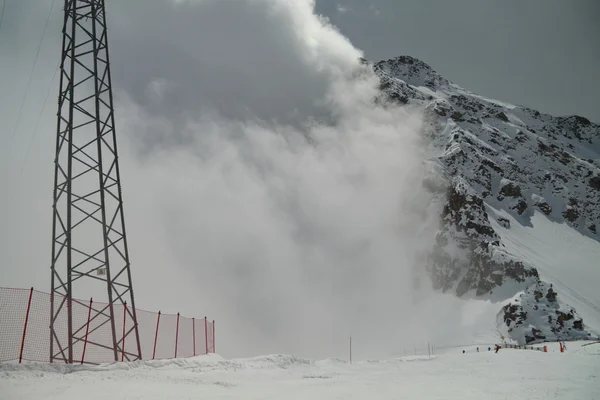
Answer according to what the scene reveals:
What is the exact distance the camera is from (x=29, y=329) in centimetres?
1742

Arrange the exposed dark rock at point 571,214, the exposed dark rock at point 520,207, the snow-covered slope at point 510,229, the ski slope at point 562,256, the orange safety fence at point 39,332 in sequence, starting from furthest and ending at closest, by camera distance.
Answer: the exposed dark rock at point 571,214
the exposed dark rock at point 520,207
the ski slope at point 562,256
the snow-covered slope at point 510,229
the orange safety fence at point 39,332

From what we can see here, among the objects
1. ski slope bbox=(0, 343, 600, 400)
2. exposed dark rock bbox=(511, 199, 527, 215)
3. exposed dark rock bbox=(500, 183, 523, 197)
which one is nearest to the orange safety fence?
ski slope bbox=(0, 343, 600, 400)

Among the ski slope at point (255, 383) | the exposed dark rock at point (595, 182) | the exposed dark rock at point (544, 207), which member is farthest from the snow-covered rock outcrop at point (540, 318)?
the exposed dark rock at point (595, 182)

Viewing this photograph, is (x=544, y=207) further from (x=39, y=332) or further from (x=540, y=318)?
(x=39, y=332)

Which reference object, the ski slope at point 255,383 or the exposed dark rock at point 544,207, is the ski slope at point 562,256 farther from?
the ski slope at point 255,383

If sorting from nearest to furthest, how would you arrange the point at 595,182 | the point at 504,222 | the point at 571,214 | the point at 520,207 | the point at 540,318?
the point at 540,318, the point at 504,222, the point at 520,207, the point at 571,214, the point at 595,182

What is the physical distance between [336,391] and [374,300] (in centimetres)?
13715

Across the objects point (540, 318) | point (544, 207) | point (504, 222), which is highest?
point (544, 207)

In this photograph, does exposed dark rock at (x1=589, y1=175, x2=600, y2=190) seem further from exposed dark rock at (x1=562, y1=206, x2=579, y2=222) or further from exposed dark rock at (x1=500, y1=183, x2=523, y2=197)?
exposed dark rock at (x1=500, y1=183, x2=523, y2=197)

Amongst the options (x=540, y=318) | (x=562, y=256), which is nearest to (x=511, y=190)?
(x=562, y=256)

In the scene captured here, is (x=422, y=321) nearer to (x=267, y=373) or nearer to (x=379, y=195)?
(x=379, y=195)

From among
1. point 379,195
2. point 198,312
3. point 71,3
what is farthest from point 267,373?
point 379,195

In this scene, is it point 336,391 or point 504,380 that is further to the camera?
point 504,380

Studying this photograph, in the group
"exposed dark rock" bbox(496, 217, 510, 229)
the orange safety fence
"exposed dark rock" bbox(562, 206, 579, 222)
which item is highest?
"exposed dark rock" bbox(562, 206, 579, 222)
